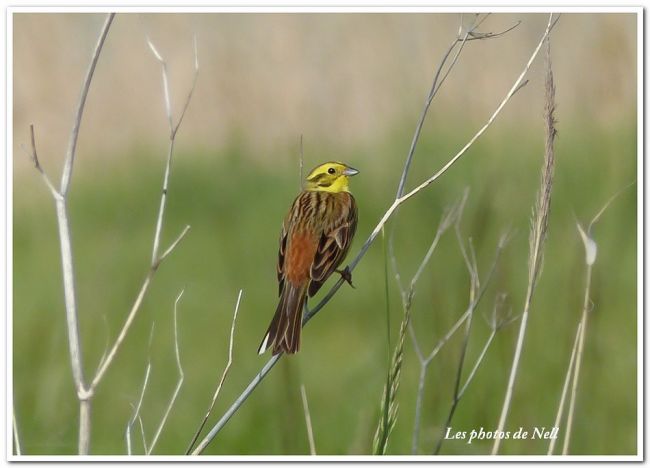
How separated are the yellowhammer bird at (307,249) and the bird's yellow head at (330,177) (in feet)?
0.06

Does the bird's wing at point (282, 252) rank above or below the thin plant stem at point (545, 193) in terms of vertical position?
below

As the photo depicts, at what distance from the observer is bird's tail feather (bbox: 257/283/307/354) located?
113 inches

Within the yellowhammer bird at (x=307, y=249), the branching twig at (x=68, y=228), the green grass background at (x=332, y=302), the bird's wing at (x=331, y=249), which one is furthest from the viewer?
the green grass background at (x=332, y=302)

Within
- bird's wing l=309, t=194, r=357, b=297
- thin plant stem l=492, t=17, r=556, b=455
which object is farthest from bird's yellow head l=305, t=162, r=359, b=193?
thin plant stem l=492, t=17, r=556, b=455

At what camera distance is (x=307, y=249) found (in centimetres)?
326

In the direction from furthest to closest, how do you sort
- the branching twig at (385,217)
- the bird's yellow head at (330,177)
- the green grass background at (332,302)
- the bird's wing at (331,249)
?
1. the bird's yellow head at (330,177)
2. the green grass background at (332,302)
3. the bird's wing at (331,249)
4. the branching twig at (385,217)

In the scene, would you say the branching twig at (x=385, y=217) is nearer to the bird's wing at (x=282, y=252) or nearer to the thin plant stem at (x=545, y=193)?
the thin plant stem at (x=545, y=193)

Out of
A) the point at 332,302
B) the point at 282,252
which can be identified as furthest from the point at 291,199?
the point at 332,302

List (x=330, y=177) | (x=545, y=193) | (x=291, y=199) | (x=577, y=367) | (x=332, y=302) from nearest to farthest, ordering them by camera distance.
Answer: (x=545, y=193), (x=577, y=367), (x=330, y=177), (x=291, y=199), (x=332, y=302)

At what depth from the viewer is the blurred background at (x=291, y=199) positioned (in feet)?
11.5

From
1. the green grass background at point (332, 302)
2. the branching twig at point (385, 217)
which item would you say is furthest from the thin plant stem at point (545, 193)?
the green grass background at point (332, 302)

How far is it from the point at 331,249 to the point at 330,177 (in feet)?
1.45

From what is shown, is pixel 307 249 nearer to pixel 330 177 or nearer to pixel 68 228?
pixel 330 177

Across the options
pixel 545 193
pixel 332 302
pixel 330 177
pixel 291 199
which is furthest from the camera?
pixel 332 302
